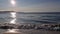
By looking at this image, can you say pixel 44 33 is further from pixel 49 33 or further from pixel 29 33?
Answer: pixel 29 33

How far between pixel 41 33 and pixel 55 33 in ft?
1.68

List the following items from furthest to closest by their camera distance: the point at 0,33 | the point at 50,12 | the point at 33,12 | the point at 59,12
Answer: the point at 33,12 → the point at 50,12 → the point at 59,12 → the point at 0,33

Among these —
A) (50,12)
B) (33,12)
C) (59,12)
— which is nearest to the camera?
(59,12)

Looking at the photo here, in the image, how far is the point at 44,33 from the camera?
13.9 feet

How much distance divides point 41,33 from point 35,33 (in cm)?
22

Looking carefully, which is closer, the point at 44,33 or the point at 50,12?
the point at 44,33

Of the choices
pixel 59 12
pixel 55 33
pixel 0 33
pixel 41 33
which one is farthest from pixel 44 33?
pixel 59 12

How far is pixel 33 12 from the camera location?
13.8 metres

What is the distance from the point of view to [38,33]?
4227mm

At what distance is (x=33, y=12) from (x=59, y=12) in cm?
358

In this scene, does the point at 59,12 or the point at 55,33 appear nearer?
the point at 55,33

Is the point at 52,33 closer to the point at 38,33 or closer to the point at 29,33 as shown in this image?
the point at 38,33

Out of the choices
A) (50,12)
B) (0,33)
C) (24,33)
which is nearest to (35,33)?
(24,33)

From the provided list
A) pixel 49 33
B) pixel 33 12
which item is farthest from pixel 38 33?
pixel 33 12
